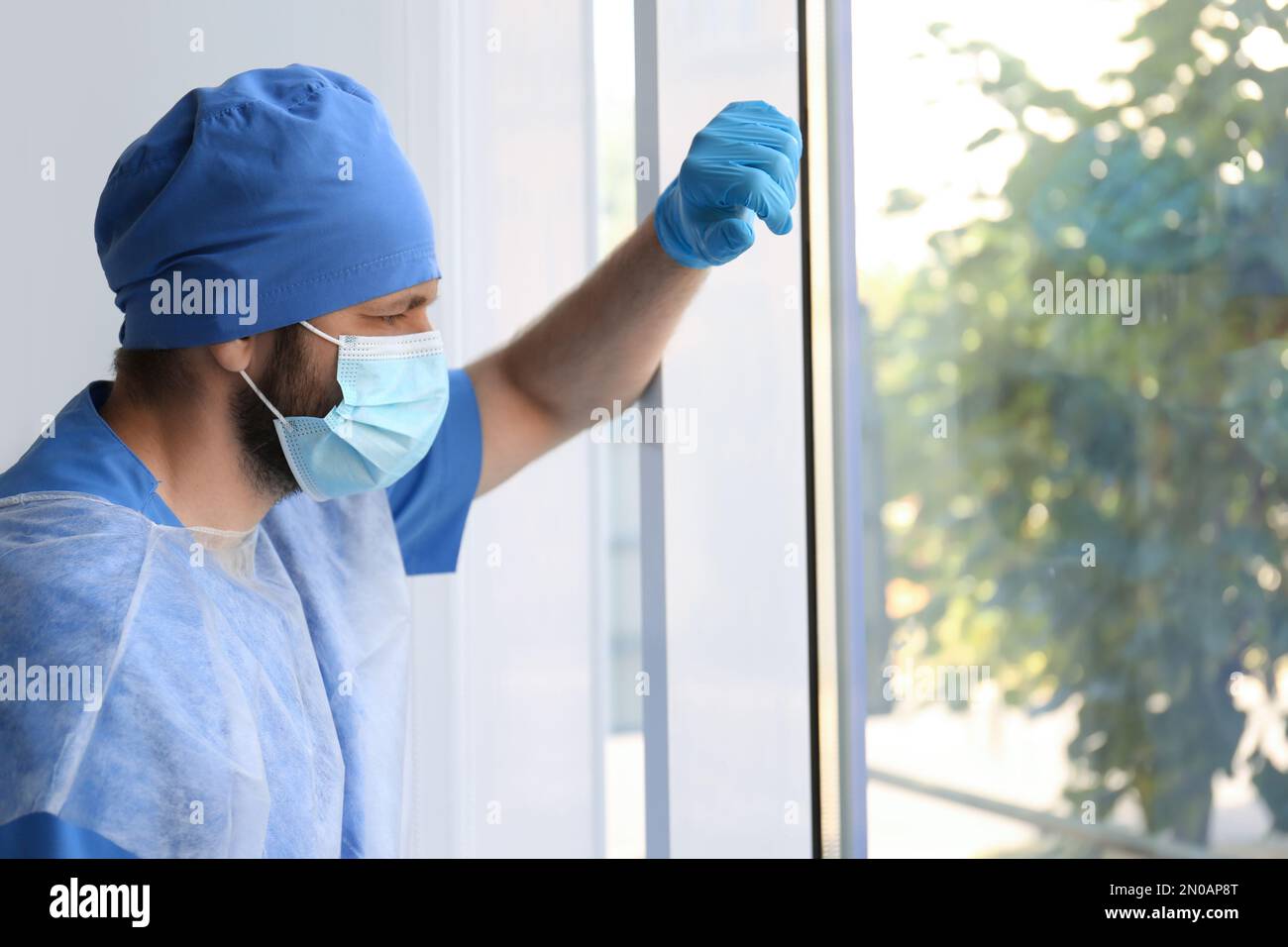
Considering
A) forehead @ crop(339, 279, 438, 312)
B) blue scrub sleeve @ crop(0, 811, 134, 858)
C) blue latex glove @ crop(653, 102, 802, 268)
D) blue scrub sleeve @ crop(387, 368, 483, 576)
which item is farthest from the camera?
blue scrub sleeve @ crop(387, 368, 483, 576)

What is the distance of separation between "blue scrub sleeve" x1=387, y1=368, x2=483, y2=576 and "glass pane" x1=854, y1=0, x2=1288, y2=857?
44 cm

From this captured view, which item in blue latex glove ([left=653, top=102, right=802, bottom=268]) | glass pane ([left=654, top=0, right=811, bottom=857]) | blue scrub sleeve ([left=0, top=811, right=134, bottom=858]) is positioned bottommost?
blue scrub sleeve ([left=0, top=811, right=134, bottom=858])

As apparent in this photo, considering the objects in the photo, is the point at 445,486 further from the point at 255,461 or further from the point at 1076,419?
the point at 1076,419

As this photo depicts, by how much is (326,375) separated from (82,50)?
480 millimetres

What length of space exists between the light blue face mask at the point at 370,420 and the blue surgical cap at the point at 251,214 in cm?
5

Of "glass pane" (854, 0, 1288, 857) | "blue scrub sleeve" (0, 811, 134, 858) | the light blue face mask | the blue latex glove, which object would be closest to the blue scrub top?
"blue scrub sleeve" (0, 811, 134, 858)

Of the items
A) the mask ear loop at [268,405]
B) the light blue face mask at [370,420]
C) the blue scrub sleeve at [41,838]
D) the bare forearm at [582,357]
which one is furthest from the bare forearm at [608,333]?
the blue scrub sleeve at [41,838]

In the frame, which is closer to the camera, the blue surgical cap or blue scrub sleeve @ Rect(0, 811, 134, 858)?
blue scrub sleeve @ Rect(0, 811, 134, 858)

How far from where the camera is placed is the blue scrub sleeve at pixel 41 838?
0.70 meters

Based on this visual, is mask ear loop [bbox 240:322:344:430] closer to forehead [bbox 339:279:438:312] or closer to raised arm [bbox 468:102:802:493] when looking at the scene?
forehead [bbox 339:279:438:312]

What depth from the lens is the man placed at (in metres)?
0.75

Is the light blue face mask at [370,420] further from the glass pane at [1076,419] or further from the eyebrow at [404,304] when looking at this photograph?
the glass pane at [1076,419]
